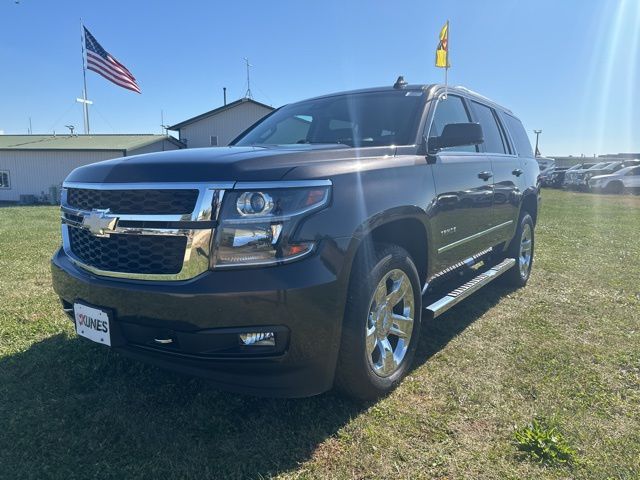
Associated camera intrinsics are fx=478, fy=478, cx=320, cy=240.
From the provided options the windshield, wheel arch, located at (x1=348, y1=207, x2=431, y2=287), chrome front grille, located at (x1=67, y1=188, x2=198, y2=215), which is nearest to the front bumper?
wheel arch, located at (x1=348, y1=207, x2=431, y2=287)

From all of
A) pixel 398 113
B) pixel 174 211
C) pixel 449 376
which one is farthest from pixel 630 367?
pixel 174 211

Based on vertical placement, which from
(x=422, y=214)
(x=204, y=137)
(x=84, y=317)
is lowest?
(x=84, y=317)

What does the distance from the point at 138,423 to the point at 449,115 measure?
124 inches

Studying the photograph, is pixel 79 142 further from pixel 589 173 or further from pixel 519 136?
pixel 589 173

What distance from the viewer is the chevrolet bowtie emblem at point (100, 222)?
2408 millimetres

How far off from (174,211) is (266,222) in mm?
445

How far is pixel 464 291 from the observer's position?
375 centimetres

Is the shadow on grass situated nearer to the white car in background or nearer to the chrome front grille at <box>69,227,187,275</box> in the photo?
the chrome front grille at <box>69,227,187,275</box>

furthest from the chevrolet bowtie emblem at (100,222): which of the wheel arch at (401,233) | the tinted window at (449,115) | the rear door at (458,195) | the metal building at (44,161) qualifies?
the metal building at (44,161)

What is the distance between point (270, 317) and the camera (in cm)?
216

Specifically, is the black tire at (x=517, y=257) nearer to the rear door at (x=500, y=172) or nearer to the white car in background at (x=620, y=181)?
the rear door at (x=500, y=172)

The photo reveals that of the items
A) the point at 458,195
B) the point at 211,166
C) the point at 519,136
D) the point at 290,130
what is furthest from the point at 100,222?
the point at 519,136

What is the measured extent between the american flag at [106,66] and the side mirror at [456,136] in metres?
20.8

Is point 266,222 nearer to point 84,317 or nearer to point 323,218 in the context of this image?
point 323,218
